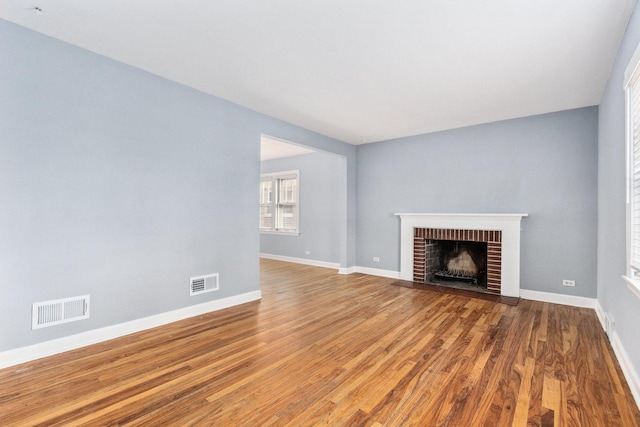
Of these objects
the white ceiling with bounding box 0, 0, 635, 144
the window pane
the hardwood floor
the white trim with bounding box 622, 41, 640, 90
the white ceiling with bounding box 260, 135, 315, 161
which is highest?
the white ceiling with bounding box 0, 0, 635, 144

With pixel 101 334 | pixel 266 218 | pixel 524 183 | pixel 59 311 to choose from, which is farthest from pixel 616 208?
pixel 266 218

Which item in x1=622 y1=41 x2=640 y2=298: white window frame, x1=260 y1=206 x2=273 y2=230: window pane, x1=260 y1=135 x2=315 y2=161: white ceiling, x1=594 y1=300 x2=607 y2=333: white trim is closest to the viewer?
x1=622 y1=41 x2=640 y2=298: white window frame

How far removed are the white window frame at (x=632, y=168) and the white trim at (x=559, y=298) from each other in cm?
222

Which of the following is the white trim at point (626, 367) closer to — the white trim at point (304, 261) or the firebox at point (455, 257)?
the firebox at point (455, 257)

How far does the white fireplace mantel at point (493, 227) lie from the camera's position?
15.0 ft

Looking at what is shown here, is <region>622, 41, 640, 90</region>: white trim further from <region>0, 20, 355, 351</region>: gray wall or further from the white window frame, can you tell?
<region>0, 20, 355, 351</region>: gray wall

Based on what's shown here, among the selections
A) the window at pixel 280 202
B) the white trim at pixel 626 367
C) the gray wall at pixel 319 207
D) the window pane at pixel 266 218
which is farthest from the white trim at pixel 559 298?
the window pane at pixel 266 218

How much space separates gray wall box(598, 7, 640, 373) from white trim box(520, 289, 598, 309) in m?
0.48

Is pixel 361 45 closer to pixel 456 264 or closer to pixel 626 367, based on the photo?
pixel 626 367

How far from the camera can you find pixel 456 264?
5559 mm

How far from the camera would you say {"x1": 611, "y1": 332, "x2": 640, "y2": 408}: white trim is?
2017mm

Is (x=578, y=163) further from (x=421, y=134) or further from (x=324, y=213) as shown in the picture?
(x=324, y=213)

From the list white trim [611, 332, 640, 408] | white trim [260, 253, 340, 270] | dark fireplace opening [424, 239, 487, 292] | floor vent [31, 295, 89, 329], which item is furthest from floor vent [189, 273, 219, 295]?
white trim [611, 332, 640, 408]

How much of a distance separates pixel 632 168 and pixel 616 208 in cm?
65
